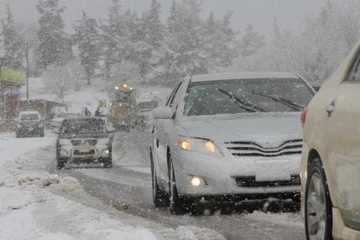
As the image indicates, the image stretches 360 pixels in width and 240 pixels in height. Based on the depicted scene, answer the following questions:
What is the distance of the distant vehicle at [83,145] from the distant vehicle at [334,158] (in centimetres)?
1593

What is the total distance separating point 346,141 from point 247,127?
12.3 ft

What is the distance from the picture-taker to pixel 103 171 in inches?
752

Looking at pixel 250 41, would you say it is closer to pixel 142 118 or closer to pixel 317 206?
pixel 142 118

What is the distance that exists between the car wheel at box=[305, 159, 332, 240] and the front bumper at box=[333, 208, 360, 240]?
186mm

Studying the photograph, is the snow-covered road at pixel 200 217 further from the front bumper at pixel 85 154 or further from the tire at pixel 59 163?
the front bumper at pixel 85 154

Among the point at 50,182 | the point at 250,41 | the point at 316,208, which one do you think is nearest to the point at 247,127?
the point at 316,208

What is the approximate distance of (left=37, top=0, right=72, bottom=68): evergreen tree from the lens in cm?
15100

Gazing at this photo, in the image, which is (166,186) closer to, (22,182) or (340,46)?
(22,182)

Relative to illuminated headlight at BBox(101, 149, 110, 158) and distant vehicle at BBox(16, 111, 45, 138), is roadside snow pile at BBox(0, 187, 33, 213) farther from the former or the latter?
distant vehicle at BBox(16, 111, 45, 138)

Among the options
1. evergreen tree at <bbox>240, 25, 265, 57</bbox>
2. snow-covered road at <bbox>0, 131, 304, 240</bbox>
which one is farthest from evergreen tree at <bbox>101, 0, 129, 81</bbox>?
snow-covered road at <bbox>0, 131, 304, 240</bbox>

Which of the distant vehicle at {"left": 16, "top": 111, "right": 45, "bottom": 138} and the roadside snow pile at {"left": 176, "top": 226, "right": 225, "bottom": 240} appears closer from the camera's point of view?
the roadside snow pile at {"left": 176, "top": 226, "right": 225, "bottom": 240}

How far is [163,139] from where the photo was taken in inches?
382

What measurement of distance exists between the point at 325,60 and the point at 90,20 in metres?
76.1

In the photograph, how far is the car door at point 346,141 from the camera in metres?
4.62
